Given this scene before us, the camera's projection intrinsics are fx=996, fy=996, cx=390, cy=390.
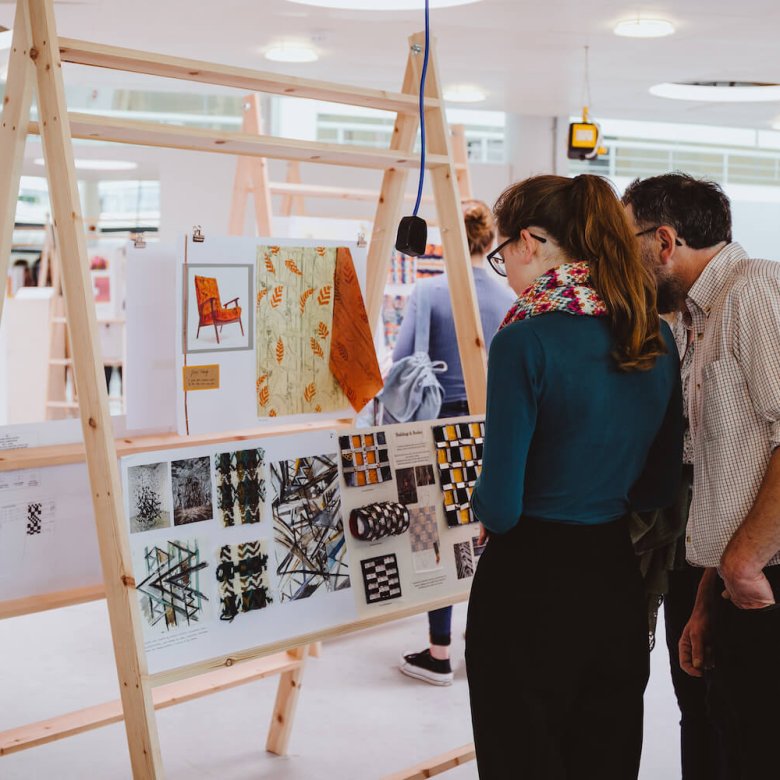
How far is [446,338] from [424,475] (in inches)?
53.7

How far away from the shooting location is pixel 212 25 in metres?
4.83

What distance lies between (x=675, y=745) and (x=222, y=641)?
1738mm

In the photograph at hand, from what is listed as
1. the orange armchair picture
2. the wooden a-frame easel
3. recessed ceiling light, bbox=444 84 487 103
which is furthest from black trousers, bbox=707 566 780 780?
recessed ceiling light, bbox=444 84 487 103

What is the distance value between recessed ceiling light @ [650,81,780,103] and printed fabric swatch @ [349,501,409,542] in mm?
5212

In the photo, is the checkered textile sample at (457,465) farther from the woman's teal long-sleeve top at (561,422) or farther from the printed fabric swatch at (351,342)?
the woman's teal long-sleeve top at (561,422)

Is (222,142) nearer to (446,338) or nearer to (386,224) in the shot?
(386,224)

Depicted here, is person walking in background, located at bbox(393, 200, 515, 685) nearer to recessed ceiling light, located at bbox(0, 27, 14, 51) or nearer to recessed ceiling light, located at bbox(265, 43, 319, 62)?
recessed ceiling light, located at bbox(265, 43, 319, 62)

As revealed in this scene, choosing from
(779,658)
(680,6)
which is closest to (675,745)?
(779,658)

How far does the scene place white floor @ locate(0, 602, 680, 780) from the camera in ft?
9.42

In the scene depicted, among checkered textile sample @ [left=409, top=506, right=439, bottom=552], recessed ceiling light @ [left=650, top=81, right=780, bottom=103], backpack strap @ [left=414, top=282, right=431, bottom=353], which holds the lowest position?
checkered textile sample @ [left=409, top=506, right=439, bottom=552]

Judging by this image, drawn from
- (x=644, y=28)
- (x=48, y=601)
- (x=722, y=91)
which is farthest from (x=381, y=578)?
(x=722, y=91)

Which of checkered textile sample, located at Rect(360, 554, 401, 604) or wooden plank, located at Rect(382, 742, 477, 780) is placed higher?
checkered textile sample, located at Rect(360, 554, 401, 604)

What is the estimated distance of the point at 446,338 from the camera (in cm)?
359

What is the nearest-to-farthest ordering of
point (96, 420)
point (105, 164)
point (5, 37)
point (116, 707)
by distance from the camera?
point (96, 420) < point (116, 707) < point (5, 37) < point (105, 164)
